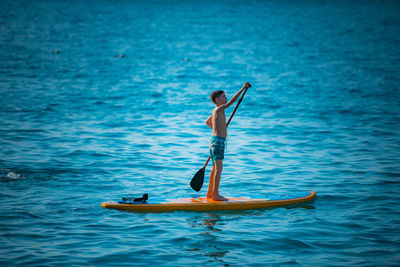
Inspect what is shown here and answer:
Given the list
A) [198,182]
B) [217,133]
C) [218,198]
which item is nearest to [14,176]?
[198,182]

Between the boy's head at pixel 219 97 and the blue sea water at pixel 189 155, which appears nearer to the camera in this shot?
the blue sea water at pixel 189 155

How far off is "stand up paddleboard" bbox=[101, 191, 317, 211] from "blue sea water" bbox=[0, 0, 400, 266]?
5.5 inches

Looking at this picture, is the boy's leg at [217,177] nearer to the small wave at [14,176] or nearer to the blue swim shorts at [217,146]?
the blue swim shorts at [217,146]

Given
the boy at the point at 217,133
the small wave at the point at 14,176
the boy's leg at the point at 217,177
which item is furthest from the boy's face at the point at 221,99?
the small wave at the point at 14,176

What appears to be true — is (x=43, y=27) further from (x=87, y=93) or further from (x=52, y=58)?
(x=87, y=93)

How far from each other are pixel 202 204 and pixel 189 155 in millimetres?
4036

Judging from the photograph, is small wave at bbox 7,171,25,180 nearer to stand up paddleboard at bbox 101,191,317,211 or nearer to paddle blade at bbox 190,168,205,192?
stand up paddleboard at bbox 101,191,317,211

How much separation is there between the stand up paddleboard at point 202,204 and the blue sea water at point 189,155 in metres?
0.14

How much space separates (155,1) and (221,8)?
1752 cm

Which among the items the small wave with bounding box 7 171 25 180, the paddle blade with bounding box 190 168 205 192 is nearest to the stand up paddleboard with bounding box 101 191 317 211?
the paddle blade with bounding box 190 168 205 192

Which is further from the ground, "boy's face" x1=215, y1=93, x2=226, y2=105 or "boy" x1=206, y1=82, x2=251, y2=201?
"boy's face" x1=215, y1=93, x2=226, y2=105

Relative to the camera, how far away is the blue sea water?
6.89 m

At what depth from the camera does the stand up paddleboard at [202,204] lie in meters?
8.20

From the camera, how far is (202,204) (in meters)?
8.23
